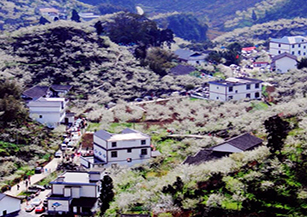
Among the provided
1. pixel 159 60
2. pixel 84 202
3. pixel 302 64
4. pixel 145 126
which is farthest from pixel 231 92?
pixel 84 202

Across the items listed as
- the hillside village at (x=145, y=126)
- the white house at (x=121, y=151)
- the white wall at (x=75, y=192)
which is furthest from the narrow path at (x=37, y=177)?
the white wall at (x=75, y=192)

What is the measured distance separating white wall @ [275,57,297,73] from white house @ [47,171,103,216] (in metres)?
51.2

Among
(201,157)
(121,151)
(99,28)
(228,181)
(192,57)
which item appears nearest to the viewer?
(228,181)

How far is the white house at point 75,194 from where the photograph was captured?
39.6 m

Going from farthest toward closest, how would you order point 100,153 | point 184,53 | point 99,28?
point 184,53 → point 99,28 → point 100,153

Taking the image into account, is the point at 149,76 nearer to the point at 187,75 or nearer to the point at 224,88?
the point at 187,75

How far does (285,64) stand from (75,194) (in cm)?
5378

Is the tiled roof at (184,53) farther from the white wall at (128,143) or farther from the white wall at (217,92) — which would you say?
the white wall at (128,143)

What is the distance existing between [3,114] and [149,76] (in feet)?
100

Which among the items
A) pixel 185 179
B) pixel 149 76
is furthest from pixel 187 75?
pixel 185 179

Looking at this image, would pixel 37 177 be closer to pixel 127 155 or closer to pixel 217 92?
pixel 127 155

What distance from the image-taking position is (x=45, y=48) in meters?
84.1

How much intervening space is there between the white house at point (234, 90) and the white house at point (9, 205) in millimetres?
38309

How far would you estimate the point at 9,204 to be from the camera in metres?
37.9
